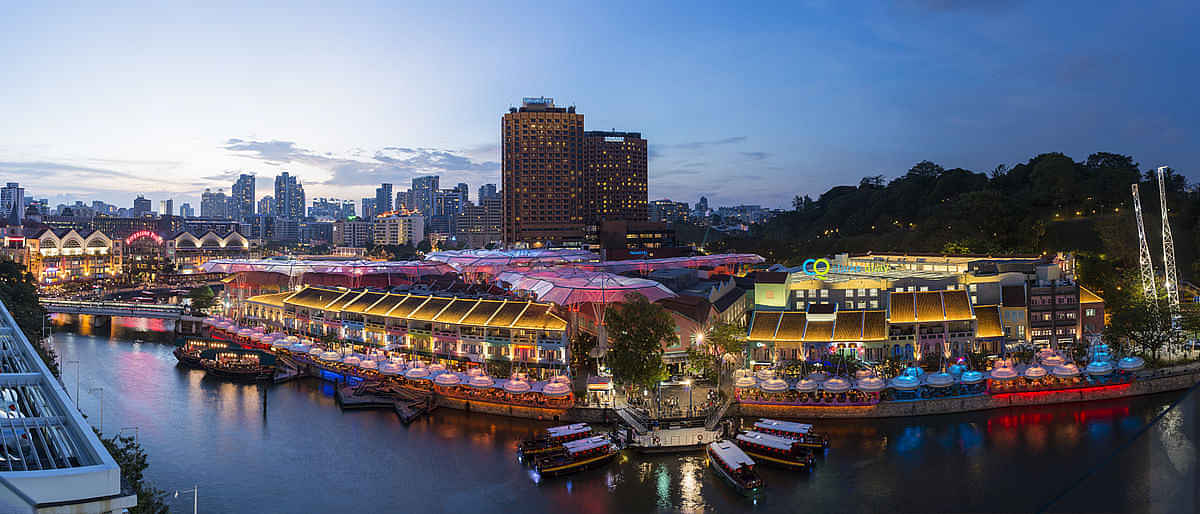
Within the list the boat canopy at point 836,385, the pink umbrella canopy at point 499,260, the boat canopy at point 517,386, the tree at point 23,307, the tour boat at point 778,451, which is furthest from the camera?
the pink umbrella canopy at point 499,260

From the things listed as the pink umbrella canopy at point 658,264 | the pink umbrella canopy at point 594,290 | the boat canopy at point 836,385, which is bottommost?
the boat canopy at point 836,385

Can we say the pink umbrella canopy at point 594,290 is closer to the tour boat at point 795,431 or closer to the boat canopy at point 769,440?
the tour boat at point 795,431

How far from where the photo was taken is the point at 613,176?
86.8 m

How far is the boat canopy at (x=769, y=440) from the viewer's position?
15.1 metres

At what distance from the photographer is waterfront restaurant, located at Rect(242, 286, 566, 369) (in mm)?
21812

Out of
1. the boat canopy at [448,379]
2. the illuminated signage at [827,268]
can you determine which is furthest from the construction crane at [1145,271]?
the boat canopy at [448,379]

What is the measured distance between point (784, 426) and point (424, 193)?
7313 inches

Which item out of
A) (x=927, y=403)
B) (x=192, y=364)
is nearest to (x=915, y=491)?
(x=927, y=403)

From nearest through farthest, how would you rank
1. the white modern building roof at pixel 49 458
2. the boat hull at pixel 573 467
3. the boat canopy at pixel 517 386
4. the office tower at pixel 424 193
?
the white modern building roof at pixel 49 458 < the boat hull at pixel 573 467 < the boat canopy at pixel 517 386 < the office tower at pixel 424 193

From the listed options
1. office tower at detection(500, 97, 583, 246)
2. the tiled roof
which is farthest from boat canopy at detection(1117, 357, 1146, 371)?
office tower at detection(500, 97, 583, 246)

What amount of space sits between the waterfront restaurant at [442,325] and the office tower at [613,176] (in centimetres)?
5686

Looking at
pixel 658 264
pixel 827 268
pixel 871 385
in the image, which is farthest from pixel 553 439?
→ pixel 658 264

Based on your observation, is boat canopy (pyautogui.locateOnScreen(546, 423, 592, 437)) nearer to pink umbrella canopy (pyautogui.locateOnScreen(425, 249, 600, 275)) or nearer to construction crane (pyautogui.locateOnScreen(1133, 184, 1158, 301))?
construction crane (pyautogui.locateOnScreen(1133, 184, 1158, 301))

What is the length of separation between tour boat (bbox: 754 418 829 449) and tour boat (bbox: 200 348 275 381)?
17949 millimetres
